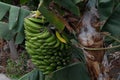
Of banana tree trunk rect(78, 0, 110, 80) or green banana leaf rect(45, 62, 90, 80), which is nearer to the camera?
banana tree trunk rect(78, 0, 110, 80)

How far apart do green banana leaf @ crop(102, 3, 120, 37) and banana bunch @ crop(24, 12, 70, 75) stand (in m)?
0.25

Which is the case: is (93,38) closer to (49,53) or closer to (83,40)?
(83,40)

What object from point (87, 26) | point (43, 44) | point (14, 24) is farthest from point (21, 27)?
point (87, 26)

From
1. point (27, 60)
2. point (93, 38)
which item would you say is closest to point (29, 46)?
point (93, 38)

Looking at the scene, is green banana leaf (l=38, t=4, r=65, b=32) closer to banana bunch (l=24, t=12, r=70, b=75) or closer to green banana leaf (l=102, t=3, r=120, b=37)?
banana bunch (l=24, t=12, r=70, b=75)

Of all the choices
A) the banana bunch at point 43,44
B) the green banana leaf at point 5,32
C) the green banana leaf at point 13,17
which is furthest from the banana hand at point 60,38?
the green banana leaf at point 5,32

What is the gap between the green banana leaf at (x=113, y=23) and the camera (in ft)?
5.16

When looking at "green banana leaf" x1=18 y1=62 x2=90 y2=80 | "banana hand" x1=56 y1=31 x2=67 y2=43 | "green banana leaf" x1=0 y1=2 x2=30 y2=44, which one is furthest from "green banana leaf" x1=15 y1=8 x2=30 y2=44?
"banana hand" x1=56 y1=31 x2=67 y2=43

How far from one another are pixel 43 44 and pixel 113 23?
40 cm

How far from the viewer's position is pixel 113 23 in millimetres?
1598

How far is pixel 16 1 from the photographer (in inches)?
200

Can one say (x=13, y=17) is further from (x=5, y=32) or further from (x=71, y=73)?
(x=71, y=73)

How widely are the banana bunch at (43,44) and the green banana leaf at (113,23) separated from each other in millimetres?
248

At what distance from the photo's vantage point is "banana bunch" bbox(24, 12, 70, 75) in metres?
1.39
